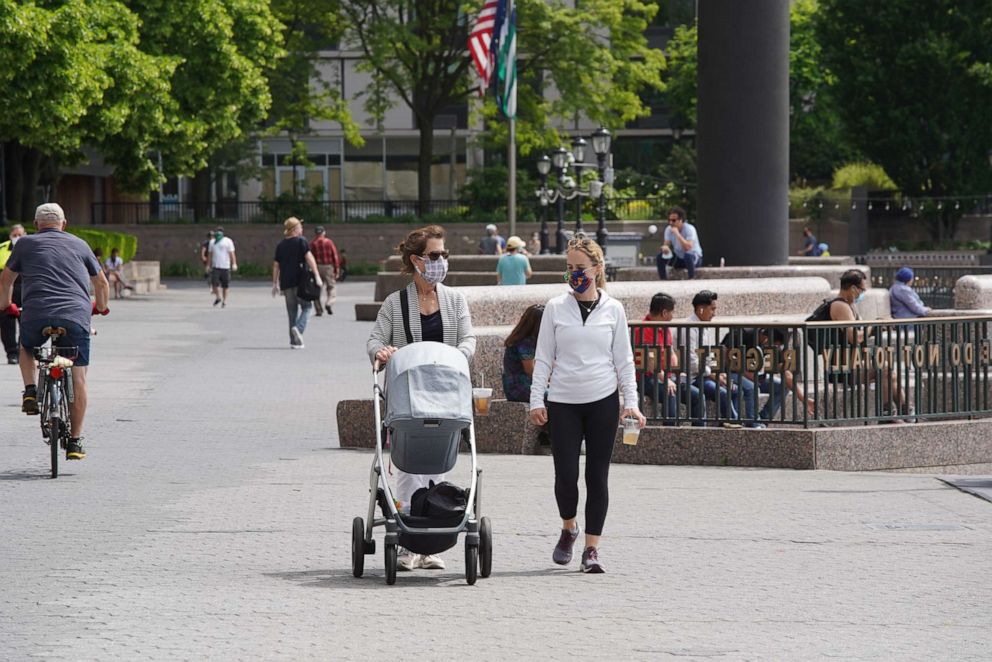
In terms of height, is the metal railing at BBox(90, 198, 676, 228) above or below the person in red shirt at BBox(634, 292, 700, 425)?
above

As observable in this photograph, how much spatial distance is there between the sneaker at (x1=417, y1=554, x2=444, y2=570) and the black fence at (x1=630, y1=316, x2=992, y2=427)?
537 centimetres

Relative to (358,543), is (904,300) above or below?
above

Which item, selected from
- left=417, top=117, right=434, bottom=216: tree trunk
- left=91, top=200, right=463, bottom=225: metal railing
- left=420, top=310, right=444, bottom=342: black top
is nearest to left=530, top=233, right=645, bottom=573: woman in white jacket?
left=420, top=310, right=444, bottom=342: black top

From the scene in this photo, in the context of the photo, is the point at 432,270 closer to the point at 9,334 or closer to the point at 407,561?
the point at 407,561

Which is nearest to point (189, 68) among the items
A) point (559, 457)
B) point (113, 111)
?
point (113, 111)

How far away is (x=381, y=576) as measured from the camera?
880 centimetres

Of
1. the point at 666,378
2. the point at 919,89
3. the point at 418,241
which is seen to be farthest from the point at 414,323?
the point at 919,89

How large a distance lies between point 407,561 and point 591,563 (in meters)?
0.89

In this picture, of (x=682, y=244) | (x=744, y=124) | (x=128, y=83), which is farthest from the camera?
(x=128, y=83)

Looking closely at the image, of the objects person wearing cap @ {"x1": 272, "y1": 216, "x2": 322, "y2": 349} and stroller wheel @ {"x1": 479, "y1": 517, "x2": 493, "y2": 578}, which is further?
person wearing cap @ {"x1": 272, "y1": 216, "x2": 322, "y2": 349}

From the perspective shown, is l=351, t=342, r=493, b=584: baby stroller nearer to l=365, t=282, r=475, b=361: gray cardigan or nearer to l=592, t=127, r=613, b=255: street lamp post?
l=365, t=282, r=475, b=361: gray cardigan

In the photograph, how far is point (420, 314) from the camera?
880 cm

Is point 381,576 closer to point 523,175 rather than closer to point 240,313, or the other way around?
point 240,313

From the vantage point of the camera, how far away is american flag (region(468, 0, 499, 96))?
37594 millimetres
